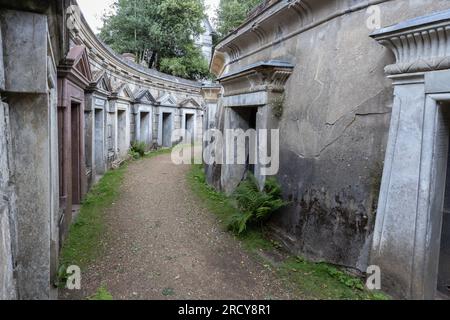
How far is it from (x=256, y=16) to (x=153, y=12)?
17194 millimetres

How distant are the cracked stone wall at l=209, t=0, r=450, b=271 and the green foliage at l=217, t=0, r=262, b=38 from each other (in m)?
18.3

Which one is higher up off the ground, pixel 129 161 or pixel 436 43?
pixel 436 43

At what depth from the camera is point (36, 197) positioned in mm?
3121

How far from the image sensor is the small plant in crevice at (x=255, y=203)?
5.54 metres

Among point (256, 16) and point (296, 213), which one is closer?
point (296, 213)

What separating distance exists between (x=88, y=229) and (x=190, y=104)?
15.1 metres

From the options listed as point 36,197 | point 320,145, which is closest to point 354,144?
point 320,145

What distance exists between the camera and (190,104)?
20.3m

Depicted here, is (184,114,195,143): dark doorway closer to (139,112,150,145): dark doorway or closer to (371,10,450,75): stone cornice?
(139,112,150,145): dark doorway

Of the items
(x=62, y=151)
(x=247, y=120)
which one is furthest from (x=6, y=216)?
(x=247, y=120)

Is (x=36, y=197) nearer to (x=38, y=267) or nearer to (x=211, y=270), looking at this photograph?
(x=38, y=267)

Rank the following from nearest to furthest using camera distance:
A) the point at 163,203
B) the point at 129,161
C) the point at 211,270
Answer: the point at 211,270
the point at 163,203
the point at 129,161

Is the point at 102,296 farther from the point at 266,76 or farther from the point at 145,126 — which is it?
the point at 145,126

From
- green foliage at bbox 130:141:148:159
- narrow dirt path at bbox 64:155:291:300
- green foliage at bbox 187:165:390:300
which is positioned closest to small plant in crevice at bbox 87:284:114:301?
narrow dirt path at bbox 64:155:291:300
